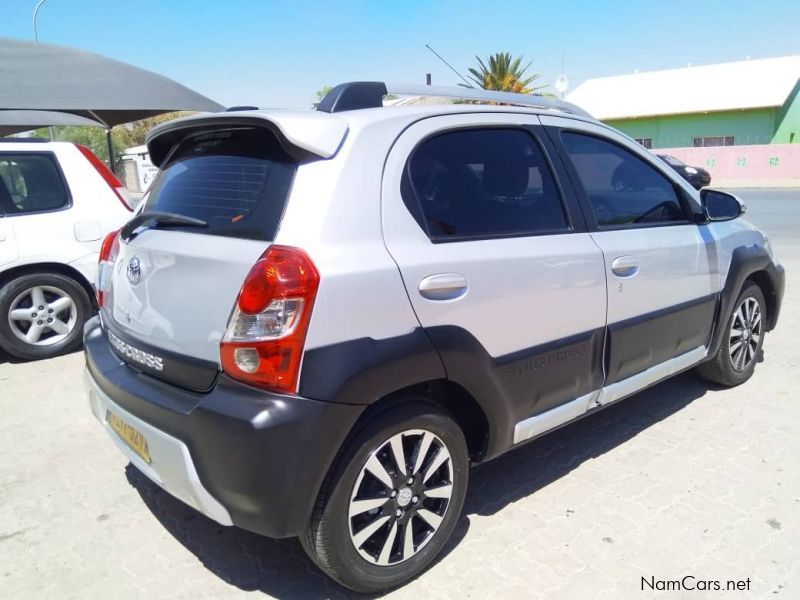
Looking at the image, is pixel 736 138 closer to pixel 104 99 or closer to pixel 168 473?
pixel 104 99

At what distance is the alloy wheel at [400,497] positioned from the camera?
2.29 m

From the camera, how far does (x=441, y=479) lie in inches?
100

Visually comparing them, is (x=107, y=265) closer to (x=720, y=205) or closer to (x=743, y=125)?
(x=720, y=205)

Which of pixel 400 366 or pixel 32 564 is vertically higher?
pixel 400 366

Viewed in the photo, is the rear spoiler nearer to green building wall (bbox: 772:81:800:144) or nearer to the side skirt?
the side skirt

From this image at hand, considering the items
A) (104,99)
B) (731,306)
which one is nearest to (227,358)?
(731,306)

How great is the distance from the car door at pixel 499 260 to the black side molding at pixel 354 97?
252 mm

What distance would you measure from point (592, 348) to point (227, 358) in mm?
1730

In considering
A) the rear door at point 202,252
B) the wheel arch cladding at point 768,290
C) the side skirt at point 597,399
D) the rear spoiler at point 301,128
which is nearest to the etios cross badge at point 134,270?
the rear door at point 202,252

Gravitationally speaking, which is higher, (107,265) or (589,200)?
(589,200)

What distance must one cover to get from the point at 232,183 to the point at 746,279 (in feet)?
11.2

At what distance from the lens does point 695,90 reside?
37688 millimetres

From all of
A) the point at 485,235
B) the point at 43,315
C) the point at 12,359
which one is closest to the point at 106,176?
the point at 43,315

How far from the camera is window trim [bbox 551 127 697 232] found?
10.0ft
